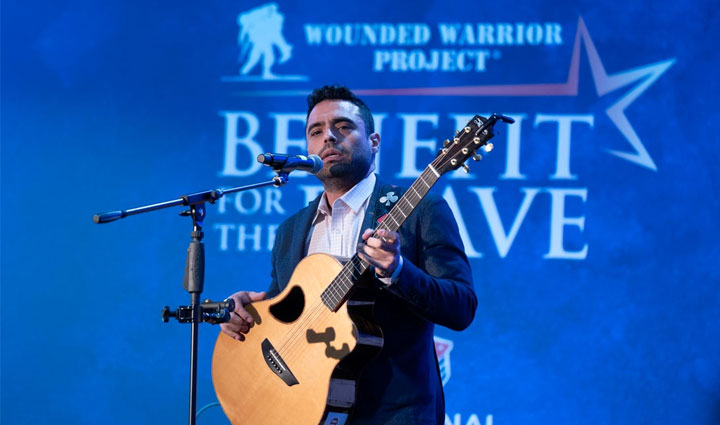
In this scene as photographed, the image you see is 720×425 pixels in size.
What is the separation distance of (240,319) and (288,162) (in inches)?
31.3

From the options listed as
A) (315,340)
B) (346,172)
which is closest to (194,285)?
(315,340)

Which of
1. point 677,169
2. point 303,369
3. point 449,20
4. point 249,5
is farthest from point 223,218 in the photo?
point 677,169

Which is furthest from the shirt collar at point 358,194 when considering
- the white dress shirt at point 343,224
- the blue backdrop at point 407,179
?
the blue backdrop at point 407,179

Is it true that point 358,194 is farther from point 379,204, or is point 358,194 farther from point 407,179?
point 407,179

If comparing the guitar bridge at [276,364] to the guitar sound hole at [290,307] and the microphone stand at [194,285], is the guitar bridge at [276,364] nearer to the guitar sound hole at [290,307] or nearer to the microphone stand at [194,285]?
the guitar sound hole at [290,307]

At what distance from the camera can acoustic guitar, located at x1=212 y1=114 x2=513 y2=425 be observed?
2521 millimetres

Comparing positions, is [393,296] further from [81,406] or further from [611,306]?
[81,406]

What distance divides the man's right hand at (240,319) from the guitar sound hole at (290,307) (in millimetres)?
127

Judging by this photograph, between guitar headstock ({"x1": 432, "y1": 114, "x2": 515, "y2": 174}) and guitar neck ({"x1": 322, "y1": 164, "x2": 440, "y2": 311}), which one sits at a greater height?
guitar headstock ({"x1": 432, "y1": 114, "x2": 515, "y2": 174})

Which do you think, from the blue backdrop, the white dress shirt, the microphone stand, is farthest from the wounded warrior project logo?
the microphone stand

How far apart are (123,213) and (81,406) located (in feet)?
8.37

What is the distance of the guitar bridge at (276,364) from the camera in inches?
110

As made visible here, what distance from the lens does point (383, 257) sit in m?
2.37

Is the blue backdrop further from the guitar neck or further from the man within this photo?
the guitar neck
